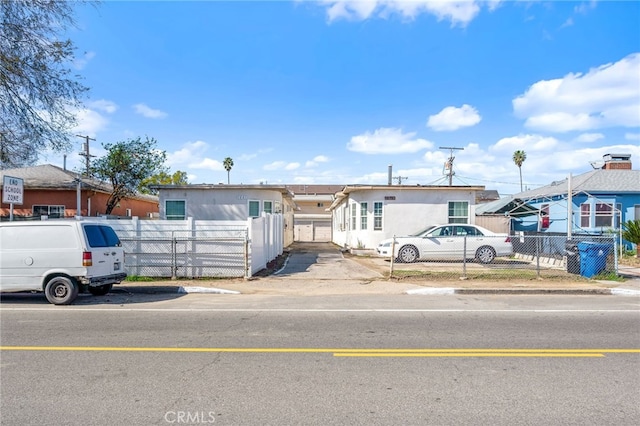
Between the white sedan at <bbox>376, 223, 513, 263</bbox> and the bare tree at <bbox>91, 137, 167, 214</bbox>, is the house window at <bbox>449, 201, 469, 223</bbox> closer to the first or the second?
the white sedan at <bbox>376, 223, 513, 263</bbox>

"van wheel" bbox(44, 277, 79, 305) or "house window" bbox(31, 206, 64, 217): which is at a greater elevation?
"house window" bbox(31, 206, 64, 217)

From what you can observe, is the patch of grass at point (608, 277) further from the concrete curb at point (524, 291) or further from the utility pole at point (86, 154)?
the utility pole at point (86, 154)

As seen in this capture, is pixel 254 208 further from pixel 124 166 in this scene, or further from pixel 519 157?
pixel 519 157

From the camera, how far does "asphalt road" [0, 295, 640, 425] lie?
390cm

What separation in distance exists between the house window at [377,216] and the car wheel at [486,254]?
19.5 feet

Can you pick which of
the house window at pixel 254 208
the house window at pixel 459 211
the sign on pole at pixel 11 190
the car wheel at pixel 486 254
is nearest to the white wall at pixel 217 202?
the house window at pixel 254 208

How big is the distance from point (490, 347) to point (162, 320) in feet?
18.4

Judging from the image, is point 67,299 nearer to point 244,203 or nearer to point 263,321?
point 263,321

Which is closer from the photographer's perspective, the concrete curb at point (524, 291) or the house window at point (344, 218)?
the concrete curb at point (524, 291)

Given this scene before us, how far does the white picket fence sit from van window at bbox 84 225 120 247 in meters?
2.59

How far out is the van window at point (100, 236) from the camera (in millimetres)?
9695

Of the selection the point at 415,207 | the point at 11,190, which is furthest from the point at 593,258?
the point at 11,190

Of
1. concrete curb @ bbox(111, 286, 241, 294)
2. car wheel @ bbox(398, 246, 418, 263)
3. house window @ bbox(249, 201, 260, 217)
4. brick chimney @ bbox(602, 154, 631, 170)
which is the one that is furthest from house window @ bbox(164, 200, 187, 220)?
brick chimney @ bbox(602, 154, 631, 170)

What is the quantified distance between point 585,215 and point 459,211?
274 inches
